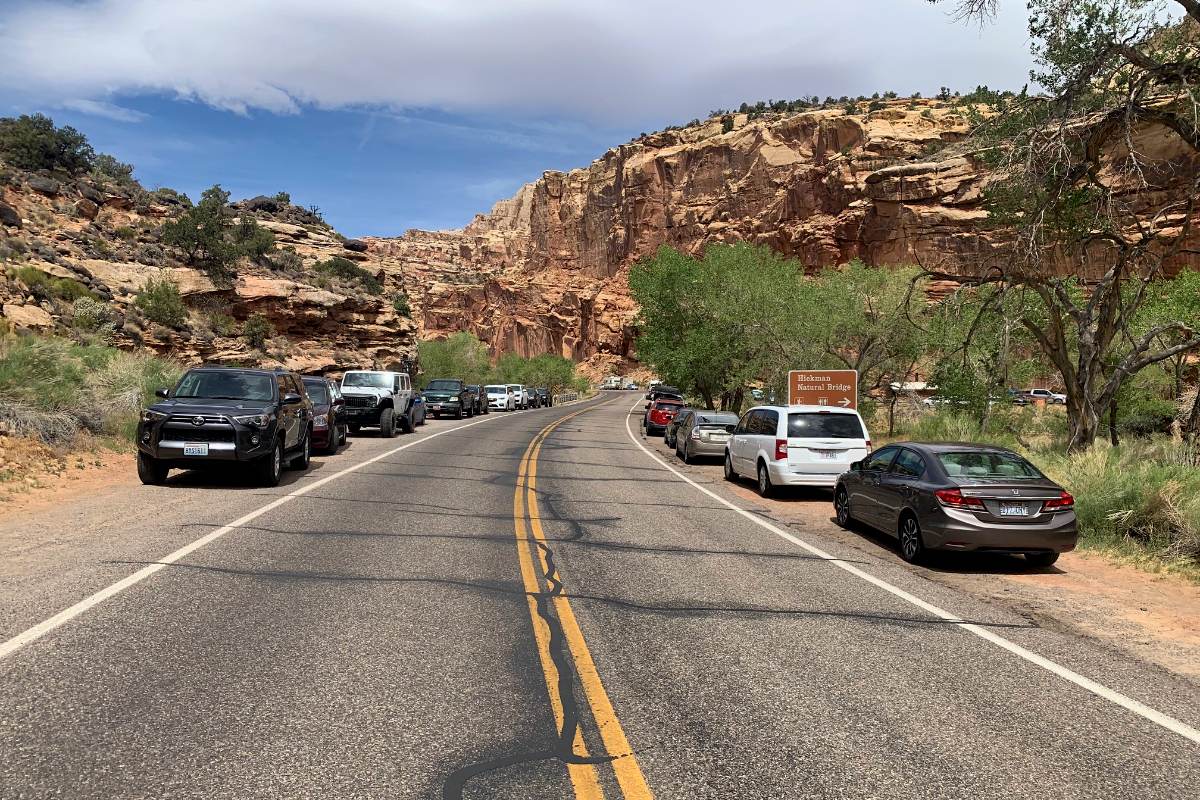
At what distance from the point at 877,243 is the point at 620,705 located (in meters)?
76.3

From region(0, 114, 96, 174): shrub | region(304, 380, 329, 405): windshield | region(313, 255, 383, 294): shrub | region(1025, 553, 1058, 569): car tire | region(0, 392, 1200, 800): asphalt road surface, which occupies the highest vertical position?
region(0, 114, 96, 174): shrub

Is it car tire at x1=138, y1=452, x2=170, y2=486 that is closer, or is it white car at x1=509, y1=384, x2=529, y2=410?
car tire at x1=138, y1=452, x2=170, y2=486

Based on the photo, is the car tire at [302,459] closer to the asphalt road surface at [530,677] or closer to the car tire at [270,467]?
the car tire at [270,467]

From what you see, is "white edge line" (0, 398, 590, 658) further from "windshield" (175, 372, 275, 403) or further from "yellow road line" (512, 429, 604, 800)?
"yellow road line" (512, 429, 604, 800)

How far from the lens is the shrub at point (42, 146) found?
43031 millimetres

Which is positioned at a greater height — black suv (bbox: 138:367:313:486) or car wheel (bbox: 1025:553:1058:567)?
black suv (bbox: 138:367:313:486)

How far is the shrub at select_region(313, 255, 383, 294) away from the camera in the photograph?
180ft

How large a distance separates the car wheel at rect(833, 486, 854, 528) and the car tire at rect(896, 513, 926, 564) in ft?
5.87

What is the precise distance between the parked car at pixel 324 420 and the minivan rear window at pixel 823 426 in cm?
1033

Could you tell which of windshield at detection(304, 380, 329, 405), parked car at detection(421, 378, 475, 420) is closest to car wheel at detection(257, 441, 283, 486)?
windshield at detection(304, 380, 329, 405)

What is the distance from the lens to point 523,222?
184 meters

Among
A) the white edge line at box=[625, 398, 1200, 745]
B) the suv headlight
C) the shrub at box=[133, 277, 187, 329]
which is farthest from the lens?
the shrub at box=[133, 277, 187, 329]

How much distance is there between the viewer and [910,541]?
362 inches

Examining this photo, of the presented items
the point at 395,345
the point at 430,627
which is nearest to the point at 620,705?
the point at 430,627
